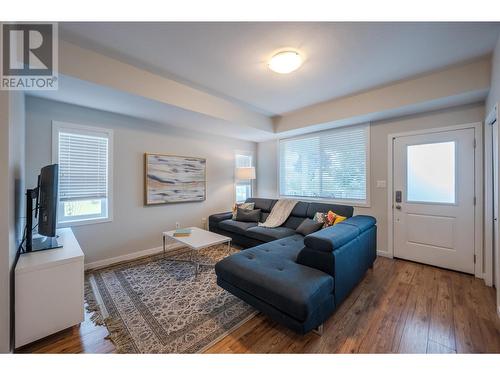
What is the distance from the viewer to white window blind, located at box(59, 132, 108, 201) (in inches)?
106

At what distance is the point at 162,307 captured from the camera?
1.99 metres

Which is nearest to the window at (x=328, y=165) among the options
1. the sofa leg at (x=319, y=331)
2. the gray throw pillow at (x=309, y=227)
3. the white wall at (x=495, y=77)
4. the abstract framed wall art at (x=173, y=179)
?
the gray throw pillow at (x=309, y=227)

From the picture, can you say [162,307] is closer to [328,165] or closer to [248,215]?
[248,215]

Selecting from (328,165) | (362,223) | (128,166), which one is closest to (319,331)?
(362,223)

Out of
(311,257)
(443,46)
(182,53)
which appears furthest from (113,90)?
(443,46)

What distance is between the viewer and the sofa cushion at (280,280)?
1450mm

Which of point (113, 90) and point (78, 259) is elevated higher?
point (113, 90)

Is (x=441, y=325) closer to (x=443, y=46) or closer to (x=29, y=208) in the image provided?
(x=443, y=46)

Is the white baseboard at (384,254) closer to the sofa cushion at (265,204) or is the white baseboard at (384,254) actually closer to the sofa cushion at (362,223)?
the sofa cushion at (362,223)

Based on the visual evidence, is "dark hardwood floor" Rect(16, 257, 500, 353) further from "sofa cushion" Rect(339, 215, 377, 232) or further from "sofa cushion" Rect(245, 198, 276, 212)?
"sofa cushion" Rect(245, 198, 276, 212)

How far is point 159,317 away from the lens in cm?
184

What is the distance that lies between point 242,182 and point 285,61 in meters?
3.31
